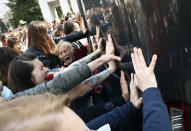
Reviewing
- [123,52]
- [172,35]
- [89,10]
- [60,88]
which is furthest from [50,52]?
[172,35]

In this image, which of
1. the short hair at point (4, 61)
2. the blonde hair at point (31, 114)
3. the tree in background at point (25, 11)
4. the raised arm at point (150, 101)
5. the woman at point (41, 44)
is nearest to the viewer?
the blonde hair at point (31, 114)

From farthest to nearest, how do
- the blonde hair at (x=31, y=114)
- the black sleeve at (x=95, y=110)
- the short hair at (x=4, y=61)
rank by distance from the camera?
the short hair at (x=4, y=61) → the black sleeve at (x=95, y=110) → the blonde hair at (x=31, y=114)

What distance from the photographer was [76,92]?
5.69 feet

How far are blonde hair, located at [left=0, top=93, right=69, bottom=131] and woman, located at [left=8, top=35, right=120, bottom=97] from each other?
620 millimetres

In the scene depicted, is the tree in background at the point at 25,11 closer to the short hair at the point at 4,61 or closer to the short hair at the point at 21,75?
the short hair at the point at 4,61

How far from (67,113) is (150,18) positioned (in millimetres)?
601

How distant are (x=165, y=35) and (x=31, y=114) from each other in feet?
2.29

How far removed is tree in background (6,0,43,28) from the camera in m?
33.9

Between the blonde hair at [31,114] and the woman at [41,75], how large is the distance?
620 millimetres

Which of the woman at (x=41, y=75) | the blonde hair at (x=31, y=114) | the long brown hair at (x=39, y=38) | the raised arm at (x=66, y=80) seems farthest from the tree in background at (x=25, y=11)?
the blonde hair at (x=31, y=114)

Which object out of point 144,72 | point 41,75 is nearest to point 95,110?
point 41,75

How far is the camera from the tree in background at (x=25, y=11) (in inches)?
1335

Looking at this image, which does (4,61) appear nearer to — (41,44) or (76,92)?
(41,44)

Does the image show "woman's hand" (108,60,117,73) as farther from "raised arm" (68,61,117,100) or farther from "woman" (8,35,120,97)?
"woman" (8,35,120,97)
